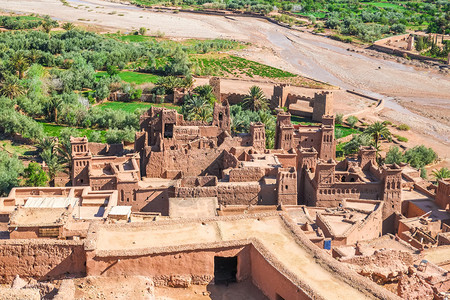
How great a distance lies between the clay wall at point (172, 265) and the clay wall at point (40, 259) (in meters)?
0.71

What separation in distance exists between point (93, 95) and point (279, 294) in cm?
5519

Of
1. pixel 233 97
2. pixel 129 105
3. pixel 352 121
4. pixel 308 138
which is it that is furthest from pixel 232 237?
pixel 129 105

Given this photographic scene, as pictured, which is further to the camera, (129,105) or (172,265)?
(129,105)

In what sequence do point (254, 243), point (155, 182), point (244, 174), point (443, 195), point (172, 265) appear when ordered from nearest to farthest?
point (172, 265) → point (254, 243) → point (244, 174) → point (155, 182) → point (443, 195)

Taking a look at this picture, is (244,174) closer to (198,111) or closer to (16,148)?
(198,111)

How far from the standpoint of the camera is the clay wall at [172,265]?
730 inches

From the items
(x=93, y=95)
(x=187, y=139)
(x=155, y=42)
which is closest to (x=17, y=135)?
(x=93, y=95)

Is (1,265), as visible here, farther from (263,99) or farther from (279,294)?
(263,99)

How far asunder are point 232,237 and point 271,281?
7.46 ft

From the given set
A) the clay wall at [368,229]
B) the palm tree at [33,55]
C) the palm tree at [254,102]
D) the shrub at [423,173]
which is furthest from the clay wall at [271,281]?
the palm tree at [33,55]

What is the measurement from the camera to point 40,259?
19.1 m

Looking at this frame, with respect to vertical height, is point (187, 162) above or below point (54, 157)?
above

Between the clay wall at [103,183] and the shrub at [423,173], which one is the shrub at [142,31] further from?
the clay wall at [103,183]

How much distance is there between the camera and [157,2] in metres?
159
